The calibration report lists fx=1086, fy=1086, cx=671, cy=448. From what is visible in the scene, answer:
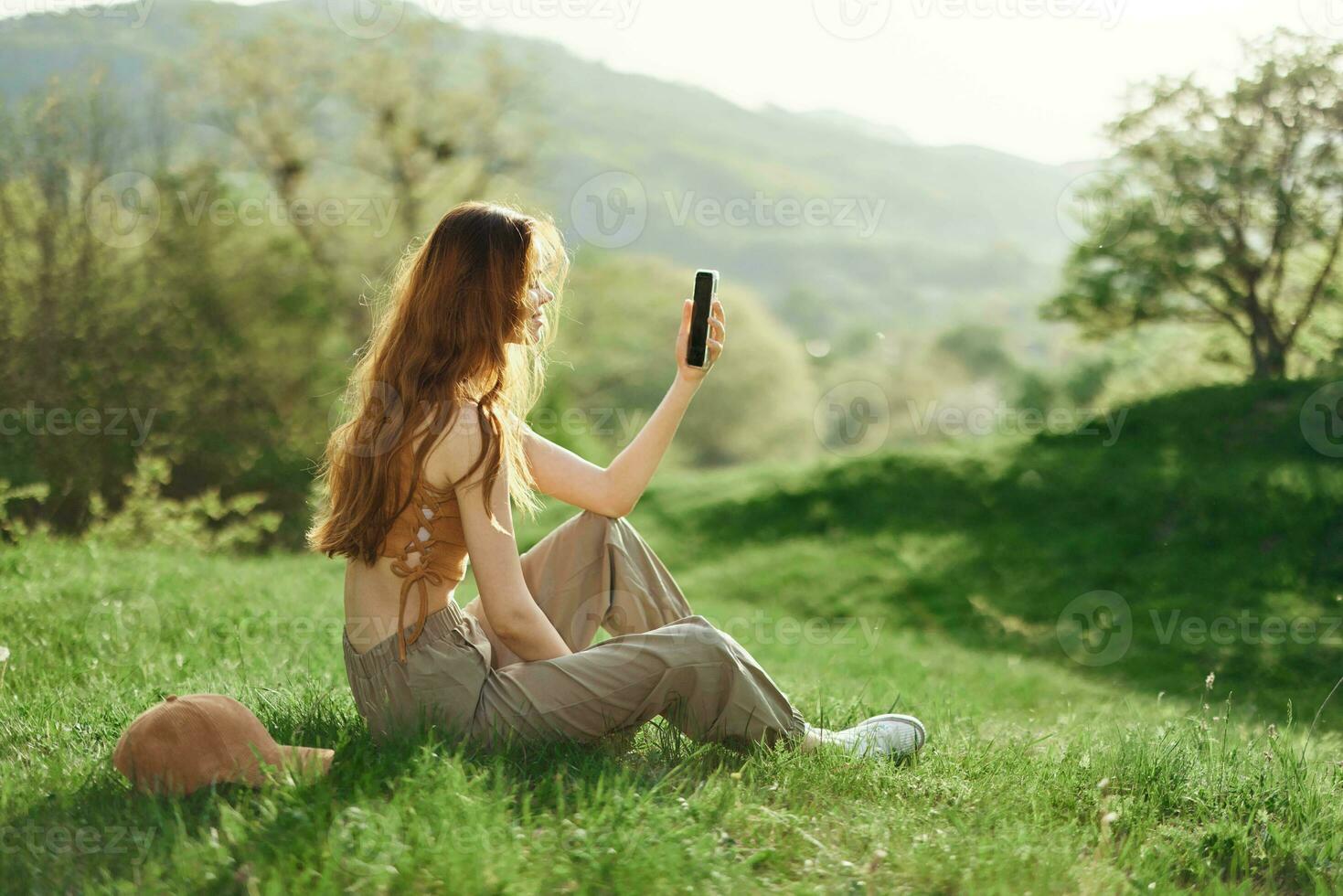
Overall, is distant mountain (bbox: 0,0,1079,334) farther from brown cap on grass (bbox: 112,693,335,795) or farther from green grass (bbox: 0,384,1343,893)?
brown cap on grass (bbox: 112,693,335,795)

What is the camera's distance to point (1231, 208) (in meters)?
12.3

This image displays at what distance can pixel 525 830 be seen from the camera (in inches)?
112

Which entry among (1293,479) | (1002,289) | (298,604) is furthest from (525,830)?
(1002,289)

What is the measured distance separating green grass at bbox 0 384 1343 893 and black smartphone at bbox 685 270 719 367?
1331 millimetres

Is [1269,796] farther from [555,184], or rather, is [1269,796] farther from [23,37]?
[555,184]

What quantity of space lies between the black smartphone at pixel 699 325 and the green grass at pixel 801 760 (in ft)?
4.37
